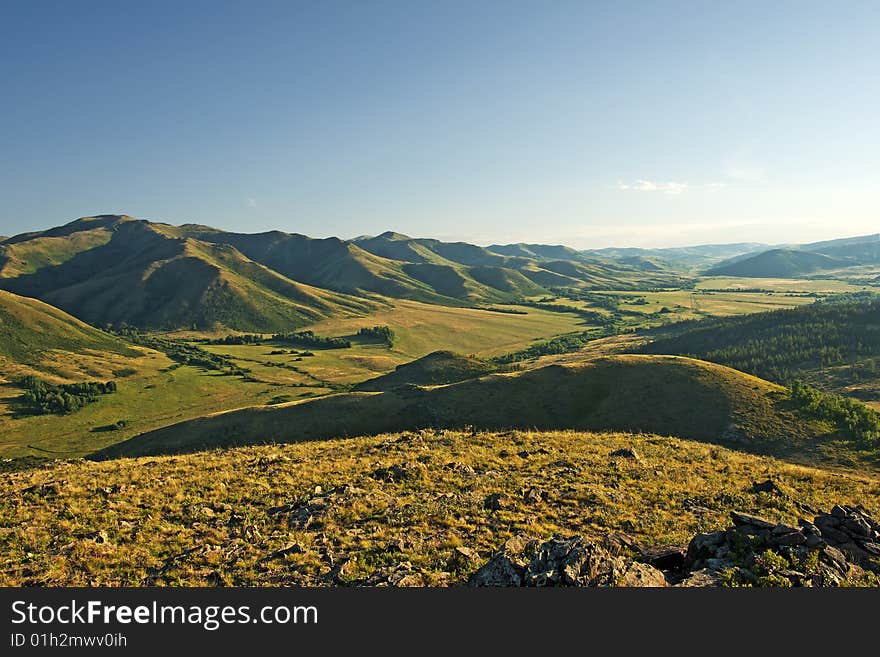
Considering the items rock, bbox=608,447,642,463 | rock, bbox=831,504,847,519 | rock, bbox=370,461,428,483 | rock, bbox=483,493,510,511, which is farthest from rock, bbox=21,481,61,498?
rock, bbox=831,504,847,519

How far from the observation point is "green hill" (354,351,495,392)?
401ft

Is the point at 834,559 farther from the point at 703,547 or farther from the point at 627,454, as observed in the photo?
the point at 627,454

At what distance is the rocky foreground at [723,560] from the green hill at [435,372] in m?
98.7

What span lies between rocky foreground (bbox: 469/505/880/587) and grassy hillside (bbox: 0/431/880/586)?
2.44 m

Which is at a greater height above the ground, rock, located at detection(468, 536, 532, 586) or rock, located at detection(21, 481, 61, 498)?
rock, located at detection(468, 536, 532, 586)

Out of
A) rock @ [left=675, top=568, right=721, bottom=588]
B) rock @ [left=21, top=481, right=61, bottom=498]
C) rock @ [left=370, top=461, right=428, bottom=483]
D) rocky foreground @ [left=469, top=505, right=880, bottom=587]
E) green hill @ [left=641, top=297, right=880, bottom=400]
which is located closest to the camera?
rocky foreground @ [left=469, top=505, right=880, bottom=587]

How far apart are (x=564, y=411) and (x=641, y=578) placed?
54.3 m

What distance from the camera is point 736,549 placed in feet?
60.6

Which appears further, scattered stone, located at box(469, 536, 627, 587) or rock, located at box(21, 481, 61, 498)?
rock, located at box(21, 481, 61, 498)

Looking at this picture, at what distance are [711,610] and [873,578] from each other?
971 centimetres

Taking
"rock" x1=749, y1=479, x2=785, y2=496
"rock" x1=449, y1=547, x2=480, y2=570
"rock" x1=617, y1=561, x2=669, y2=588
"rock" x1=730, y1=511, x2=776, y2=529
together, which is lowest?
"rock" x1=749, y1=479, x2=785, y2=496

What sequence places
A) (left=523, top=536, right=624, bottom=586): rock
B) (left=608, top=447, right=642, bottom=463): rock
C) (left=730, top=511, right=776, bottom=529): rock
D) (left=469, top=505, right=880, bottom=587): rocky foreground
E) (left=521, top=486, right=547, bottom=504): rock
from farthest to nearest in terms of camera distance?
(left=608, top=447, right=642, bottom=463): rock, (left=521, top=486, right=547, bottom=504): rock, (left=730, top=511, right=776, bottom=529): rock, (left=469, top=505, right=880, bottom=587): rocky foreground, (left=523, top=536, right=624, bottom=586): rock

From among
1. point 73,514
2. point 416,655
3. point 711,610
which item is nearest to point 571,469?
point 711,610

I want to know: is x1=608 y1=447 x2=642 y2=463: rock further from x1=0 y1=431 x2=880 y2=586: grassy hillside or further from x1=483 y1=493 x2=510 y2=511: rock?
x1=483 y1=493 x2=510 y2=511: rock
